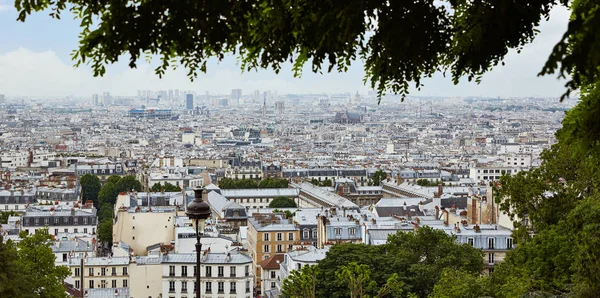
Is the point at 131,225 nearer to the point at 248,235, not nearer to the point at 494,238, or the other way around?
the point at 248,235

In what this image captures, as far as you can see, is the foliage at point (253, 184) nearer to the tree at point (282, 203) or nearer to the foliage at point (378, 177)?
the foliage at point (378, 177)

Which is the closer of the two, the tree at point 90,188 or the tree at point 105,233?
the tree at point 105,233

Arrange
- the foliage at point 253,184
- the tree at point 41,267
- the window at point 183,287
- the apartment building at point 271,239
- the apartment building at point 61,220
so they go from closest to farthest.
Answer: the tree at point 41,267
the window at point 183,287
the apartment building at point 271,239
the apartment building at point 61,220
the foliage at point 253,184

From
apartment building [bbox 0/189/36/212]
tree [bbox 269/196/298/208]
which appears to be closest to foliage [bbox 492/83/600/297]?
tree [bbox 269/196/298/208]

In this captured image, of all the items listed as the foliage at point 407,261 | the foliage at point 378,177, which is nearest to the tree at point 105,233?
the foliage at point 407,261

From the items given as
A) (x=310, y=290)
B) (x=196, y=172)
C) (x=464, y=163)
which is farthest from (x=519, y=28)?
(x=464, y=163)
